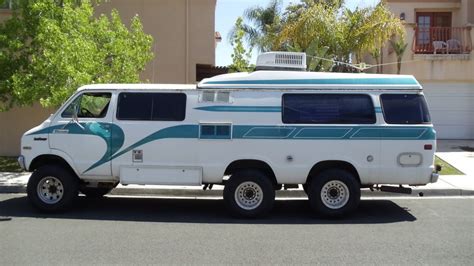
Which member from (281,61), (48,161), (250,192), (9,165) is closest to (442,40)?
(281,61)

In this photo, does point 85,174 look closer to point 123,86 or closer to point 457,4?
point 123,86

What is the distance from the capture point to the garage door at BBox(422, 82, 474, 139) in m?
20.7

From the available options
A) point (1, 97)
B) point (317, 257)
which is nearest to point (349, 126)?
point (317, 257)

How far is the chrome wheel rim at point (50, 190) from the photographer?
970 centimetres

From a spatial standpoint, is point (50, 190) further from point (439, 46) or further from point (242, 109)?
point (439, 46)

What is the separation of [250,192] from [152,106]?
223 cm

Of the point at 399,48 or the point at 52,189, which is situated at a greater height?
the point at 399,48

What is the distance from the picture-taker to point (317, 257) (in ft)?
22.4

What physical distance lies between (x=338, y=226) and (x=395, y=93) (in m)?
2.46

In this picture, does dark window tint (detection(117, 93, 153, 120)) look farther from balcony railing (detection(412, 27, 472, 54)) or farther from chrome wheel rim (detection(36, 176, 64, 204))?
balcony railing (detection(412, 27, 472, 54))

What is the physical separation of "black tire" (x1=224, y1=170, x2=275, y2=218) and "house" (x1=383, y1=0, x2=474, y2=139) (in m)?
12.7

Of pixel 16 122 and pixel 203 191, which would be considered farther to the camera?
pixel 16 122

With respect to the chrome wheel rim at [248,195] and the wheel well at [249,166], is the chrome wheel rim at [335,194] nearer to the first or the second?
the wheel well at [249,166]

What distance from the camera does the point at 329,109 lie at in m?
9.39
